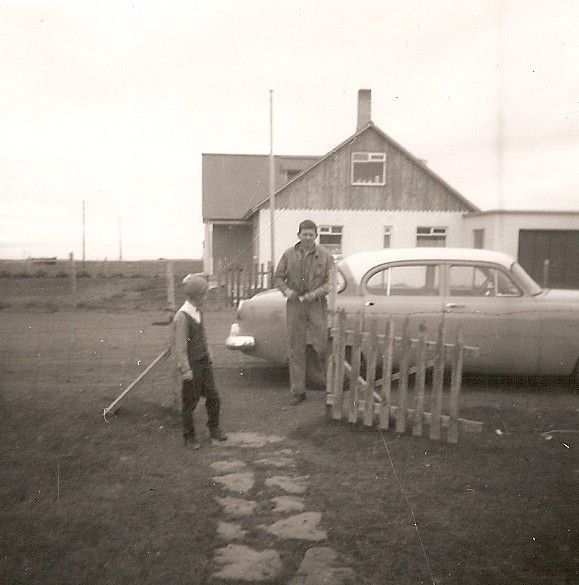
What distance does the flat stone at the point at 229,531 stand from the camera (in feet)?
10.9

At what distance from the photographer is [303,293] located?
6.20 meters

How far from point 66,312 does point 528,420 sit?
11237mm

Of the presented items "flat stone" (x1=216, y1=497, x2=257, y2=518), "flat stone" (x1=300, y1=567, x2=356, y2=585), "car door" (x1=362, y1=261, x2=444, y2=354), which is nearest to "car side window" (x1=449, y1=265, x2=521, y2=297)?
"car door" (x1=362, y1=261, x2=444, y2=354)

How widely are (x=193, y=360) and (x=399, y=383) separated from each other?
169 centimetres

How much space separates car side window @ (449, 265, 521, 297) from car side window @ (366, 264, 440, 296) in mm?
200

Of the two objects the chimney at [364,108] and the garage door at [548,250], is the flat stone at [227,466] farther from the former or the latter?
the chimney at [364,108]

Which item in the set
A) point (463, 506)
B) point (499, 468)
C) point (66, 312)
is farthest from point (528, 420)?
point (66, 312)

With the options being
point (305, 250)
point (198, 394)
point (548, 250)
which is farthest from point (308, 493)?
point (548, 250)

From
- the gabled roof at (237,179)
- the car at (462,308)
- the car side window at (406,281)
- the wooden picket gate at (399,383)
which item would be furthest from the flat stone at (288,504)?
the gabled roof at (237,179)

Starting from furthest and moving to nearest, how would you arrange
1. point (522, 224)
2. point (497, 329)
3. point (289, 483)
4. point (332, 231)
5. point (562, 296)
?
point (332, 231) < point (522, 224) < point (562, 296) < point (497, 329) < point (289, 483)

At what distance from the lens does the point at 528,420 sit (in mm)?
5672

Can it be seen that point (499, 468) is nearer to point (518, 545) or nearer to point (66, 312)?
point (518, 545)

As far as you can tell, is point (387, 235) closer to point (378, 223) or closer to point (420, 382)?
point (378, 223)

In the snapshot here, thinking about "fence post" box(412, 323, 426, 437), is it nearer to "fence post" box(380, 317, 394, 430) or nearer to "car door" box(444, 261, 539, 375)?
"fence post" box(380, 317, 394, 430)
